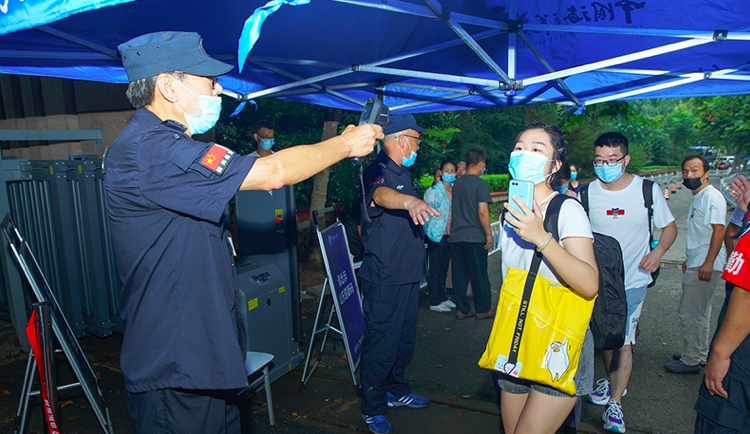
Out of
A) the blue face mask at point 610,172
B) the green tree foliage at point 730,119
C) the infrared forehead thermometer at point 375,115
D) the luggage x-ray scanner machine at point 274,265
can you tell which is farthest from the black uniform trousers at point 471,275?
the green tree foliage at point 730,119

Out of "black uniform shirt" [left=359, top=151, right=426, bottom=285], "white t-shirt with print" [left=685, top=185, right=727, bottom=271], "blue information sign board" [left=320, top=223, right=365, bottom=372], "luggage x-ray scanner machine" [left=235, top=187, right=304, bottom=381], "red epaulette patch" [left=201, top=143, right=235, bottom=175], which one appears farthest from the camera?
"white t-shirt with print" [left=685, top=185, right=727, bottom=271]

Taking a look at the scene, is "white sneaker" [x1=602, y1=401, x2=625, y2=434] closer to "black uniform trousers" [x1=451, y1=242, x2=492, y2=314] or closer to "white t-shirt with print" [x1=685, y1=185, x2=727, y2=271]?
"white t-shirt with print" [x1=685, y1=185, x2=727, y2=271]

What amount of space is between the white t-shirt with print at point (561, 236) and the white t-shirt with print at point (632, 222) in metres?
1.72

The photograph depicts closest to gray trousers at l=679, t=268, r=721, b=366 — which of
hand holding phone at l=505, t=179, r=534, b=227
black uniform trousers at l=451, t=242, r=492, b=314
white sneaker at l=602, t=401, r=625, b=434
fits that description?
white sneaker at l=602, t=401, r=625, b=434

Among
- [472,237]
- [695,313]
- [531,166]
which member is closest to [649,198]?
[695,313]

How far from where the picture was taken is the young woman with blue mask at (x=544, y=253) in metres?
2.11

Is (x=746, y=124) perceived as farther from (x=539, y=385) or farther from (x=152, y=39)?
(x=152, y=39)

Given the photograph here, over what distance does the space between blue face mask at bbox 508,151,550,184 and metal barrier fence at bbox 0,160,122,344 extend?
4714 mm

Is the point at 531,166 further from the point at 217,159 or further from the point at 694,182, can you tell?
the point at 694,182

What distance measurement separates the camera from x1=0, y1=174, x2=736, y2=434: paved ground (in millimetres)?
3889

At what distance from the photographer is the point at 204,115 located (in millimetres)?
1992

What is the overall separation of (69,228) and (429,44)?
4371 mm

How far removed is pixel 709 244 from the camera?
4535mm

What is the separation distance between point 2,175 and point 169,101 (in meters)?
4.24
